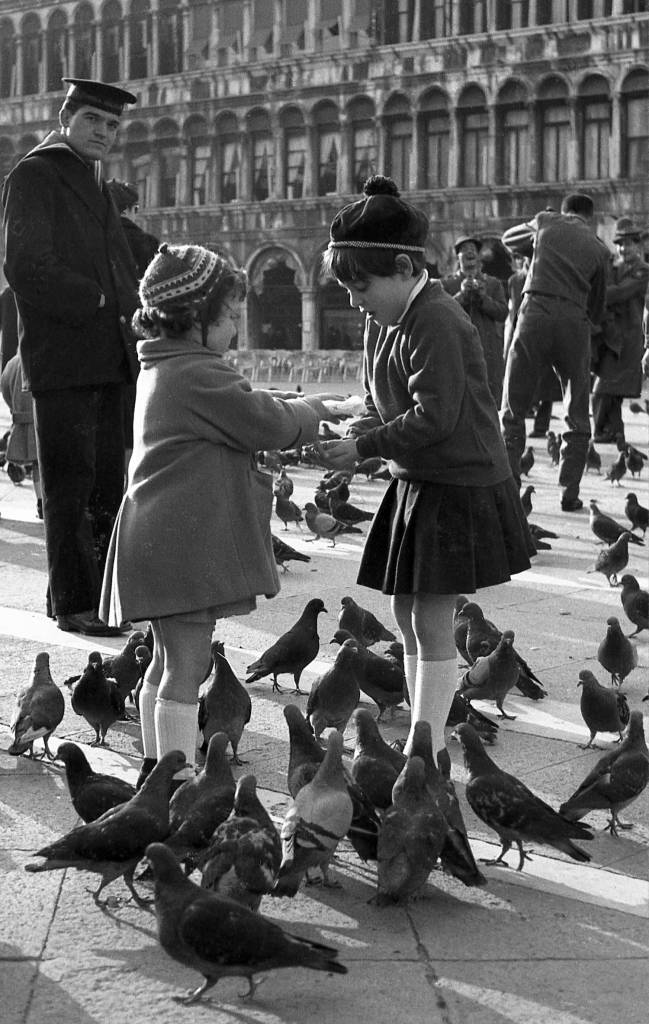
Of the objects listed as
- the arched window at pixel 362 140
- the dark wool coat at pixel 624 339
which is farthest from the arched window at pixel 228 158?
the dark wool coat at pixel 624 339

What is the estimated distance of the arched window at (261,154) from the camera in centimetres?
5012

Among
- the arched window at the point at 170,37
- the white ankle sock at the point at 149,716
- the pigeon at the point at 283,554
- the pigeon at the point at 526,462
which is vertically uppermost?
the arched window at the point at 170,37

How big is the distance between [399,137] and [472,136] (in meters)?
2.63

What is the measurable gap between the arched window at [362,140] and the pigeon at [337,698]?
42.8 metres

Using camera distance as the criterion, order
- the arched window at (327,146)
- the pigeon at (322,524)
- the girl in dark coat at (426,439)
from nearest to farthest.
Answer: the girl in dark coat at (426,439) < the pigeon at (322,524) < the arched window at (327,146)

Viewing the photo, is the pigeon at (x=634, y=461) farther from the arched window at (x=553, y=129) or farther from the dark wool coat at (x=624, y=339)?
the arched window at (x=553, y=129)

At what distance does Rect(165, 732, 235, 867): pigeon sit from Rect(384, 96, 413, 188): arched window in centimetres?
4307

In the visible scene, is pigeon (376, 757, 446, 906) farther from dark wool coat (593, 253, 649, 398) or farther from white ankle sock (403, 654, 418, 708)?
dark wool coat (593, 253, 649, 398)

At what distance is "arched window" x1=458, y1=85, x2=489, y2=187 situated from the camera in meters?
44.9

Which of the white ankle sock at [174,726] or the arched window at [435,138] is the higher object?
the arched window at [435,138]

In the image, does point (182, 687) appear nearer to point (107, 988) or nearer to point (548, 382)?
point (107, 988)

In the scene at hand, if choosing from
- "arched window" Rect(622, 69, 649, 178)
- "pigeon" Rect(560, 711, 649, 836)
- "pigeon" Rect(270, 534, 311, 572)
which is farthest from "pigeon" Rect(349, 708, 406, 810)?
"arched window" Rect(622, 69, 649, 178)

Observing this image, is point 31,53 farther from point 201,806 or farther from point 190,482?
point 201,806

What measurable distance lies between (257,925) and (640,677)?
12.2ft
